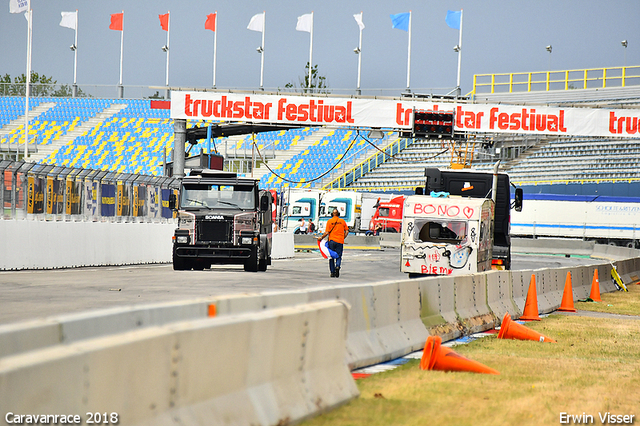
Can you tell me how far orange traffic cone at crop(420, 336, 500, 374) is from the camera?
8.66 metres

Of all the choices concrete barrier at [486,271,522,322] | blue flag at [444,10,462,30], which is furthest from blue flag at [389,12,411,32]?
concrete barrier at [486,271,522,322]

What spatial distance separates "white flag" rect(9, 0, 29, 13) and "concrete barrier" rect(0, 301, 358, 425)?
41493mm

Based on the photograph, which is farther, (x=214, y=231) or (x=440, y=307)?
(x=214, y=231)

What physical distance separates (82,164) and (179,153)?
31.9 m

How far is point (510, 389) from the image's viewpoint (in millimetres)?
7848

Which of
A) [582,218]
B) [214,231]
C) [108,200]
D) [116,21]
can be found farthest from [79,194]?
[116,21]

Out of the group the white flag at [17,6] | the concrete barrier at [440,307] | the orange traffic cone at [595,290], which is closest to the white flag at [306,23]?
the white flag at [17,6]

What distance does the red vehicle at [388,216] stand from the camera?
54.7m

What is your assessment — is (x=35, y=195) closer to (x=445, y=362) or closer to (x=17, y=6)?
(x=445, y=362)

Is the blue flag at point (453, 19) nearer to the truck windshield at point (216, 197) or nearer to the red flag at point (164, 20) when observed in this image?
the red flag at point (164, 20)

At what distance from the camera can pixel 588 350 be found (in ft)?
36.6

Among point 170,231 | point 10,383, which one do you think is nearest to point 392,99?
point 170,231

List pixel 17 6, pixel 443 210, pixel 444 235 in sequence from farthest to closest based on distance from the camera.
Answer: pixel 17 6 < pixel 444 235 < pixel 443 210

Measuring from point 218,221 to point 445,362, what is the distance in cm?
1471
